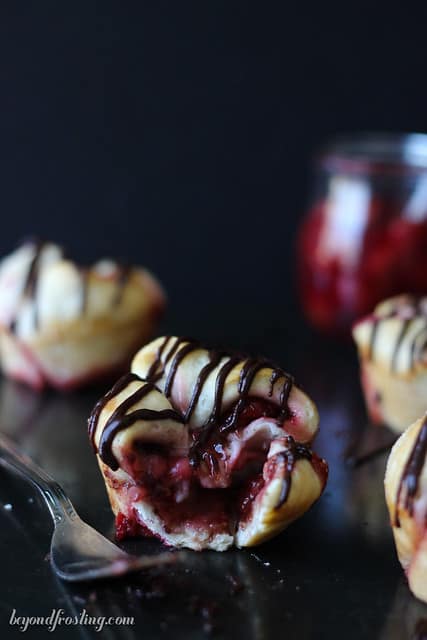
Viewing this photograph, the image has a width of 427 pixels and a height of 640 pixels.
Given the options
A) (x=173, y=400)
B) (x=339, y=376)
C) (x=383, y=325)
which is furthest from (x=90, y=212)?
(x=173, y=400)

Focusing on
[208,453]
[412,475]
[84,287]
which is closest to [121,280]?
[84,287]

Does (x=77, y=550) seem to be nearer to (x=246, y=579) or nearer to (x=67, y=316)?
(x=246, y=579)

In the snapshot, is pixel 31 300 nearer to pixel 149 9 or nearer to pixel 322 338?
pixel 322 338

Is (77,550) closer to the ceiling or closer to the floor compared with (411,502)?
closer to the floor

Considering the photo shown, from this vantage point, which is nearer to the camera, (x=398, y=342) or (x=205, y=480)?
(x=205, y=480)

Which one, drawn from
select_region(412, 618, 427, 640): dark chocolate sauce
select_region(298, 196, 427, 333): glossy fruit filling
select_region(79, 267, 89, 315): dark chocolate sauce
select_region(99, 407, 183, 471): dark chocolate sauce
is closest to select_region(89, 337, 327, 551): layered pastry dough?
select_region(99, 407, 183, 471): dark chocolate sauce

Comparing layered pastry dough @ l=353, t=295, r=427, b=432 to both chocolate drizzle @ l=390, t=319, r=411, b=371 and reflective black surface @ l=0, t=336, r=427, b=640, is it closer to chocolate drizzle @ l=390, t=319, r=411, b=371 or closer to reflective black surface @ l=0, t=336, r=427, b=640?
chocolate drizzle @ l=390, t=319, r=411, b=371

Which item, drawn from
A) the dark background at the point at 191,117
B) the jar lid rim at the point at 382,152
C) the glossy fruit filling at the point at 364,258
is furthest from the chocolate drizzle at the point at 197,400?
the dark background at the point at 191,117
